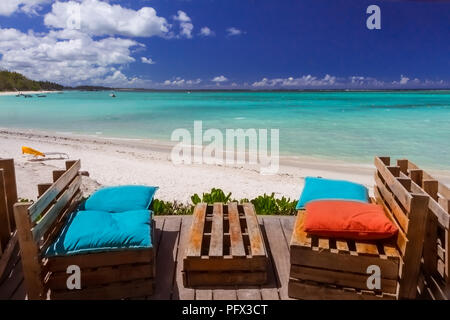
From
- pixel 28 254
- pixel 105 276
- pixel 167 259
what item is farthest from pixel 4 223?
pixel 167 259

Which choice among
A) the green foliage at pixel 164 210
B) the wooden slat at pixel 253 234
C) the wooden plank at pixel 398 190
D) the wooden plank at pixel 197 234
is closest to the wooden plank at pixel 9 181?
the green foliage at pixel 164 210

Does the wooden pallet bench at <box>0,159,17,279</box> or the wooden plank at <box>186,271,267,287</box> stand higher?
the wooden pallet bench at <box>0,159,17,279</box>

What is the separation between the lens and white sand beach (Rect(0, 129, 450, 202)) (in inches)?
406

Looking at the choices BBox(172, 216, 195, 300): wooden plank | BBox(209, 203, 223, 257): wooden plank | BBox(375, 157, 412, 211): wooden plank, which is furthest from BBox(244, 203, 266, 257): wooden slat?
BBox(375, 157, 412, 211): wooden plank

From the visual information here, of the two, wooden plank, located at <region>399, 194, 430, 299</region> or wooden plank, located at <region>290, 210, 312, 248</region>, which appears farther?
wooden plank, located at <region>290, 210, 312, 248</region>

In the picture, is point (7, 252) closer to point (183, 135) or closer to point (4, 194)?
point (4, 194)

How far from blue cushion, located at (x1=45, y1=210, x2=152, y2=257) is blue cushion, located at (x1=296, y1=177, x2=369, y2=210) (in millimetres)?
2156

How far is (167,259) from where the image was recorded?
4.41 m

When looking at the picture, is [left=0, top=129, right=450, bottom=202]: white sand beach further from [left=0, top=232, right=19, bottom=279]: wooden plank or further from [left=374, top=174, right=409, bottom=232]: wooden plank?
[left=374, top=174, right=409, bottom=232]: wooden plank

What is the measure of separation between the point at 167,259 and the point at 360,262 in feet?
7.22

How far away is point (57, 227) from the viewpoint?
407 cm

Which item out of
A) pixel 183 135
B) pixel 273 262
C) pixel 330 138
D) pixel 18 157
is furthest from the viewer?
pixel 183 135

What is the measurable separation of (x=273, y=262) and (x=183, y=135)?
21.6m
